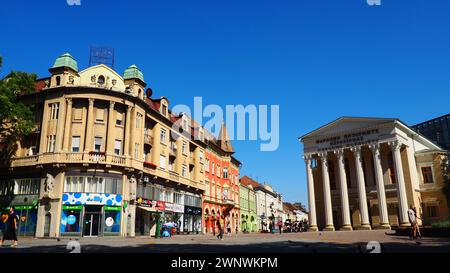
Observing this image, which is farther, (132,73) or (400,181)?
(400,181)

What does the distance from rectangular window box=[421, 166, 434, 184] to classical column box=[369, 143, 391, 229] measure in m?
7.41

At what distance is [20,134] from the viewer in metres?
34.9

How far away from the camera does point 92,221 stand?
34250 mm

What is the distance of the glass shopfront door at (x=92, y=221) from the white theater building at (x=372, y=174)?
28387 millimetres

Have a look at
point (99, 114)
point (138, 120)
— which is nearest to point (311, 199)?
point (138, 120)

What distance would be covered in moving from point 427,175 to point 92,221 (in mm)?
41476

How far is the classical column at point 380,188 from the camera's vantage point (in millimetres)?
43531

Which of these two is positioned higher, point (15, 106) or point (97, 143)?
point (15, 106)

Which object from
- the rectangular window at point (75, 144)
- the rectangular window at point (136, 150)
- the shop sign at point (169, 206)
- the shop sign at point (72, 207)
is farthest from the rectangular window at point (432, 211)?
the rectangular window at point (75, 144)

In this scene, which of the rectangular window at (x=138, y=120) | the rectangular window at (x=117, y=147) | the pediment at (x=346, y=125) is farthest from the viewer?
the pediment at (x=346, y=125)

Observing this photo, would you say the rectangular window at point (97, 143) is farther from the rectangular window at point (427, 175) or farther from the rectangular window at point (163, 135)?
the rectangular window at point (427, 175)

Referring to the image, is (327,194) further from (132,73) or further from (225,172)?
(132,73)
